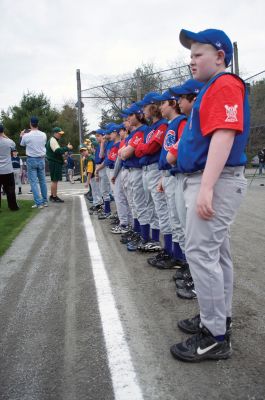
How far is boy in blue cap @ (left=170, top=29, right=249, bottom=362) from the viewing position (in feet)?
7.82

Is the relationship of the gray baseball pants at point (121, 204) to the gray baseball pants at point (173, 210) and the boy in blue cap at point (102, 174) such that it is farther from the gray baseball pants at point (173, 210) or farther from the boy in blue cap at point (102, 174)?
the gray baseball pants at point (173, 210)

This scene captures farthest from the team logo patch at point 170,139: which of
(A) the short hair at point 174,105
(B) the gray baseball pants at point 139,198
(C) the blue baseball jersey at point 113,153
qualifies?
(C) the blue baseball jersey at point 113,153

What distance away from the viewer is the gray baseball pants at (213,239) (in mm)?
2531

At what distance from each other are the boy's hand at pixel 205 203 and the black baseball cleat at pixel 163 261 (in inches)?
91.6

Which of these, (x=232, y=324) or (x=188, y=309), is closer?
(x=232, y=324)

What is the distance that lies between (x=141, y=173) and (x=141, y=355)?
11.6 feet

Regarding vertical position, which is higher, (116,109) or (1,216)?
(116,109)

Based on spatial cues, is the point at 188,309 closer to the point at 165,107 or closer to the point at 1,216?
the point at 165,107

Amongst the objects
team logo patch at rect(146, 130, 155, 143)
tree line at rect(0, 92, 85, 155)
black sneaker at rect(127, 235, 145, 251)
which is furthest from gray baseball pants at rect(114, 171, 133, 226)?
tree line at rect(0, 92, 85, 155)

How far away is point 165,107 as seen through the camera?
4.36 meters

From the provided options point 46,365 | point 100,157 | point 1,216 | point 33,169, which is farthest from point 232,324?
point 33,169

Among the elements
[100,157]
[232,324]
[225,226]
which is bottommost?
[232,324]

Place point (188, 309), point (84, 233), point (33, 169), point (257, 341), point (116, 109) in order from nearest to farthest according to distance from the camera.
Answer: point (257, 341)
point (188, 309)
point (84, 233)
point (33, 169)
point (116, 109)

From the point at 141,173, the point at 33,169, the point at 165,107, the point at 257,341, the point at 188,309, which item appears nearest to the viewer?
the point at 257,341
